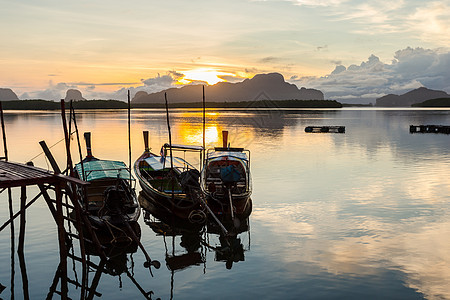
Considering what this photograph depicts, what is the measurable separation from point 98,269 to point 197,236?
6552 millimetres

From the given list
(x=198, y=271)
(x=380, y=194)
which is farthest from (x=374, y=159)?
(x=198, y=271)

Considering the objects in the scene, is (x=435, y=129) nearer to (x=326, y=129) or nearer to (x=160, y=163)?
(x=326, y=129)

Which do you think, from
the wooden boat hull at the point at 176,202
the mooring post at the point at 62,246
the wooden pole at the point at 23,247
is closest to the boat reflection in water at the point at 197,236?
the wooden boat hull at the point at 176,202

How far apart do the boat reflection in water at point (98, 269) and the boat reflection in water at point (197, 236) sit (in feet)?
6.46

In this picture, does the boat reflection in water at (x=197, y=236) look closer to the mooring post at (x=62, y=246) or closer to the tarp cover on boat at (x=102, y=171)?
the tarp cover on boat at (x=102, y=171)

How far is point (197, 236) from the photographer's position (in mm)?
24031

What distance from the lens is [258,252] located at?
20.9 metres

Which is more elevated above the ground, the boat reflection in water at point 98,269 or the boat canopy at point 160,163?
the boat canopy at point 160,163

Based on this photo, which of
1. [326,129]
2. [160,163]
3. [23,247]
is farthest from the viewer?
[326,129]

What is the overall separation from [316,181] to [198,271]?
21.8m

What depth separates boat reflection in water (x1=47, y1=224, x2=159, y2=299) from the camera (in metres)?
17.2

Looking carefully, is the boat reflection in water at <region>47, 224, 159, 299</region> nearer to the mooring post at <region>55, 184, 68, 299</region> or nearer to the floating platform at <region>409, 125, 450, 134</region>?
the mooring post at <region>55, 184, 68, 299</region>

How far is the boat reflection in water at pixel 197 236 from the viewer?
20453 mm

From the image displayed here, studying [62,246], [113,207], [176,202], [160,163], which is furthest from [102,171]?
[62,246]
